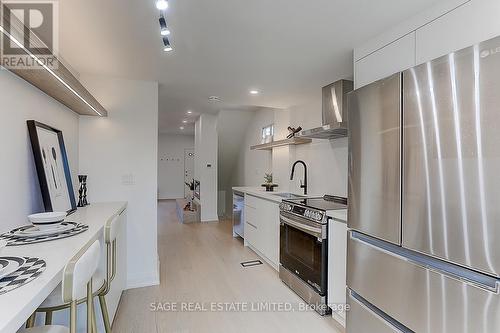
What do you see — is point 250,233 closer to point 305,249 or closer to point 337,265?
point 305,249

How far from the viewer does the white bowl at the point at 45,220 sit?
4.96 ft

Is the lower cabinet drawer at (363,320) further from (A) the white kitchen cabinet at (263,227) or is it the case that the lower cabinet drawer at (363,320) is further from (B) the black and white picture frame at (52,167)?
(B) the black and white picture frame at (52,167)

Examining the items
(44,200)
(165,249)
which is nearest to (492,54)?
(44,200)

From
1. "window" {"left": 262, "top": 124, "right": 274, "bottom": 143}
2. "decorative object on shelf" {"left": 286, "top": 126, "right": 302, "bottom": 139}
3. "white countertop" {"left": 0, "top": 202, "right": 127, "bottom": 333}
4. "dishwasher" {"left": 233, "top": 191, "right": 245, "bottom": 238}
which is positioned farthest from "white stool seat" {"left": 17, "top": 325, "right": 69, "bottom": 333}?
"window" {"left": 262, "top": 124, "right": 274, "bottom": 143}

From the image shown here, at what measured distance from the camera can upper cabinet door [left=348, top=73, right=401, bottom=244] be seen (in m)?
1.51

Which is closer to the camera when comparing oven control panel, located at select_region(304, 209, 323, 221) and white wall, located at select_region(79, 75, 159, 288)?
oven control panel, located at select_region(304, 209, 323, 221)

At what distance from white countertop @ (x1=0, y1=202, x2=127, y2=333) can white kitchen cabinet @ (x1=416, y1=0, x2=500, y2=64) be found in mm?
2254

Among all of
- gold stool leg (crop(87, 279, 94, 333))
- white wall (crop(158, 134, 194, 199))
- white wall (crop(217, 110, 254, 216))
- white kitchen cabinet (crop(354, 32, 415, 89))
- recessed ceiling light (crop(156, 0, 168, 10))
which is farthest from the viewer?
white wall (crop(158, 134, 194, 199))

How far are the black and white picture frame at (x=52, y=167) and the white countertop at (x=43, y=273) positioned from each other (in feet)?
0.65

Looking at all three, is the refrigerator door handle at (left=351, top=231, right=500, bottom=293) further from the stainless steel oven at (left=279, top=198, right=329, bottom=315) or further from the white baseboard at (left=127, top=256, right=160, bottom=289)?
the white baseboard at (left=127, top=256, right=160, bottom=289)

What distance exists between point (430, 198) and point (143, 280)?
9.58 feet

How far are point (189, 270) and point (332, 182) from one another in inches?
86.4

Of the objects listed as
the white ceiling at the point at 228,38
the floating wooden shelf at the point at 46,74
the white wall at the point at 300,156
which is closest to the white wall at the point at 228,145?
the white wall at the point at 300,156

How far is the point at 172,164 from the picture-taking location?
10078 mm
